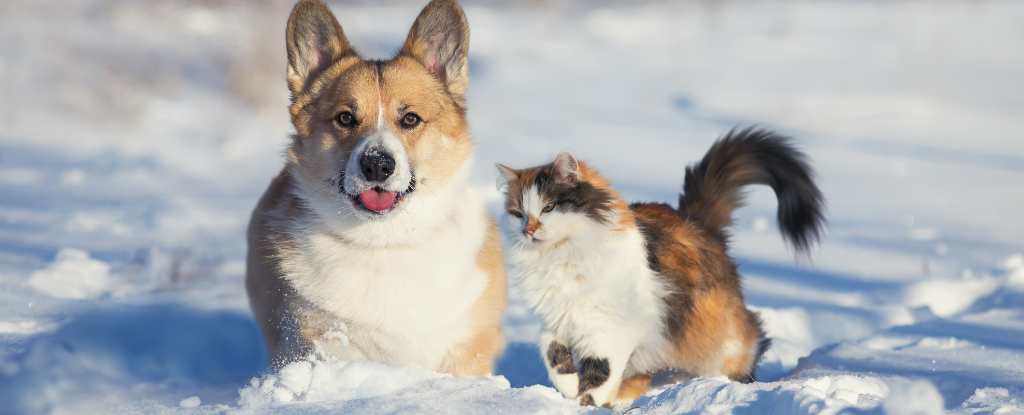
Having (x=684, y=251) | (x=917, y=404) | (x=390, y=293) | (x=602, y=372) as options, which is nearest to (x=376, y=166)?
(x=390, y=293)

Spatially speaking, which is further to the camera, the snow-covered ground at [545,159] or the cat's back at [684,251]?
the cat's back at [684,251]

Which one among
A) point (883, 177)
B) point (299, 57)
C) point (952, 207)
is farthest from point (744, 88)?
point (299, 57)

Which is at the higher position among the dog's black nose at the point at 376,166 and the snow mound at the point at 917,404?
the dog's black nose at the point at 376,166

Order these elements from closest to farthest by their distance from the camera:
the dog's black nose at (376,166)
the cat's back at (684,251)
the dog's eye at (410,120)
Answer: the dog's black nose at (376,166) < the dog's eye at (410,120) < the cat's back at (684,251)

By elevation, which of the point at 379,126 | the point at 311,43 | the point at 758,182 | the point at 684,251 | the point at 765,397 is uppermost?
the point at 311,43

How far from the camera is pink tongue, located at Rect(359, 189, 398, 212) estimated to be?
2.79m

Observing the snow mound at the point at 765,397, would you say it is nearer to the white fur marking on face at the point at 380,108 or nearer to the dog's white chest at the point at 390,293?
the dog's white chest at the point at 390,293

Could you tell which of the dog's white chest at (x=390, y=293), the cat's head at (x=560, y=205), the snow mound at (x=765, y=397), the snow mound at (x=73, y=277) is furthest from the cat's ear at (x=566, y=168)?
the snow mound at (x=73, y=277)

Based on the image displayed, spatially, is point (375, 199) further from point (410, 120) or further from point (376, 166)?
point (410, 120)

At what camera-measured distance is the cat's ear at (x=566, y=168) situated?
3.19 metres

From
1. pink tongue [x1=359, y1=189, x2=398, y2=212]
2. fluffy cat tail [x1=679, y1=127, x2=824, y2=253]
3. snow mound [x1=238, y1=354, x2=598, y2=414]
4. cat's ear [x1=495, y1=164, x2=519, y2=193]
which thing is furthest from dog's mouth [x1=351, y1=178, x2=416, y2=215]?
fluffy cat tail [x1=679, y1=127, x2=824, y2=253]

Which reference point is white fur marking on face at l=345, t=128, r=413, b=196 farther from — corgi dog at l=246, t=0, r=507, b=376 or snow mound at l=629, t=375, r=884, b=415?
snow mound at l=629, t=375, r=884, b=415

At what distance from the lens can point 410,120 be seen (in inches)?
120

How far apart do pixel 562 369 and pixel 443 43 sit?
1545 mm
